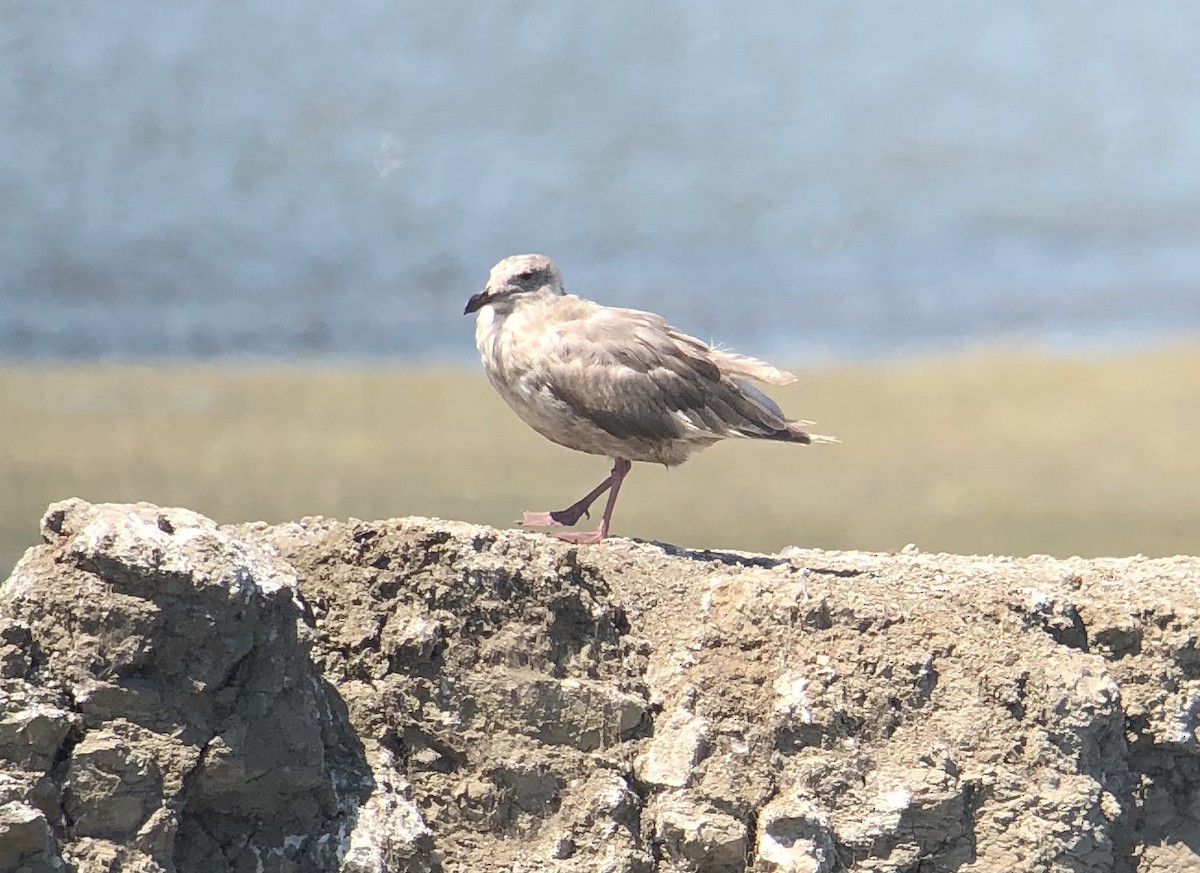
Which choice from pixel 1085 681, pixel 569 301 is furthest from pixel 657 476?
pixel 1085 681

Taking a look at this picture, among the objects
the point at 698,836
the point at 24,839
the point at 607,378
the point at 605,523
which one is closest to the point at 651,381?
the point at 607,378

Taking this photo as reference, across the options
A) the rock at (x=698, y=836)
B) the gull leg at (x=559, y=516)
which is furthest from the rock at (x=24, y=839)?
the gull leg at (x=559, y=516)

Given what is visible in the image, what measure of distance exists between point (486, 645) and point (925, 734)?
5.89 ft

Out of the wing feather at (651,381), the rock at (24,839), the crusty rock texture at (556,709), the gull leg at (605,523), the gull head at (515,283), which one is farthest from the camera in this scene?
the gull head at (515,283)

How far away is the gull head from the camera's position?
381 inches

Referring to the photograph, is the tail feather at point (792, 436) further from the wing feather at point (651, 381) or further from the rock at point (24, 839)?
the rock at point (24, 839)

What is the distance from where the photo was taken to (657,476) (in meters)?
27.4

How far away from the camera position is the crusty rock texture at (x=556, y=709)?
22.0 feet

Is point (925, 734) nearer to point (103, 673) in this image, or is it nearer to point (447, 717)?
point (447, 717)

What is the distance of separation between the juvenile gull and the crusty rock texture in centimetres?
96

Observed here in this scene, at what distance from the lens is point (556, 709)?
7.60m

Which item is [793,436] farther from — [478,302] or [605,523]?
[478,302]

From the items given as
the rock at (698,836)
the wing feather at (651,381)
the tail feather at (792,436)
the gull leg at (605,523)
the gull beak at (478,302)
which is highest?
the gull beak at (478,302)

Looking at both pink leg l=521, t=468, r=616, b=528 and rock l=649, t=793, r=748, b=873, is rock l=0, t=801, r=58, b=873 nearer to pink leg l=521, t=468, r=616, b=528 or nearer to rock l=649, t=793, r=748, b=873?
rock l=649, t=793, r=748, b=873
